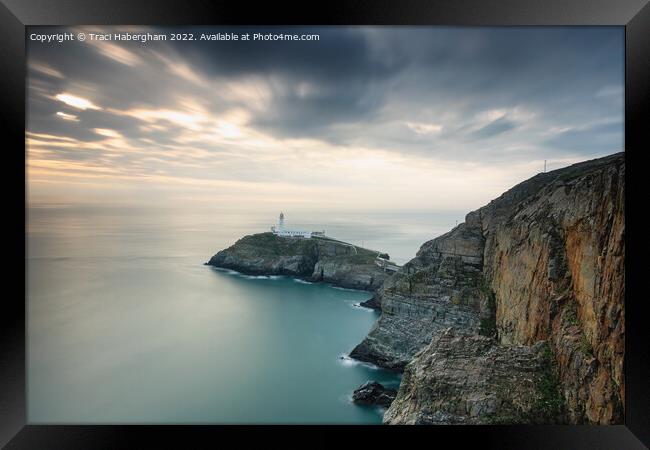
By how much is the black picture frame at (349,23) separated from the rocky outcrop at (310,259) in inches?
381

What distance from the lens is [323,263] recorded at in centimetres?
1402

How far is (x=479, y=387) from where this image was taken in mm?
2799

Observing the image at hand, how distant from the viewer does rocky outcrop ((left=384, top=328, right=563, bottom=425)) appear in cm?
264

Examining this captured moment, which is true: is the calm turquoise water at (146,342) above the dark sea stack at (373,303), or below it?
above

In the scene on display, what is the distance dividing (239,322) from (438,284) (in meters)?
4.12

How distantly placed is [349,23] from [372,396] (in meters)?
5.09

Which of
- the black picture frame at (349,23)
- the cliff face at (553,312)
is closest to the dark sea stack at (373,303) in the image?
the cliff face at (553,312)

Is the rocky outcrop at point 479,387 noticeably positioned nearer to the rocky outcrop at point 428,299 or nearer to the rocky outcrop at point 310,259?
the rocky outcrop at point 428,299

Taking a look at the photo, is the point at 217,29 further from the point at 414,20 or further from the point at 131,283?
the point at 131,283

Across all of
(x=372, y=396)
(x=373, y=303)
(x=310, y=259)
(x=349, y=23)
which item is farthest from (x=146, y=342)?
(x=310, y=259)

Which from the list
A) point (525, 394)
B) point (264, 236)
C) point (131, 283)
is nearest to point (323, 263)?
point (264, 236)

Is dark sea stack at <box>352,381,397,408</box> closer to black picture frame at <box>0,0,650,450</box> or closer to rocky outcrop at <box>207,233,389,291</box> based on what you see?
black picture frame at <box>0,0,650,450</box>

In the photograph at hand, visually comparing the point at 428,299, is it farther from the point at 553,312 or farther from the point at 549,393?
the point at 549,393

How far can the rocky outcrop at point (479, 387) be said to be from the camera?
2.64 metres
